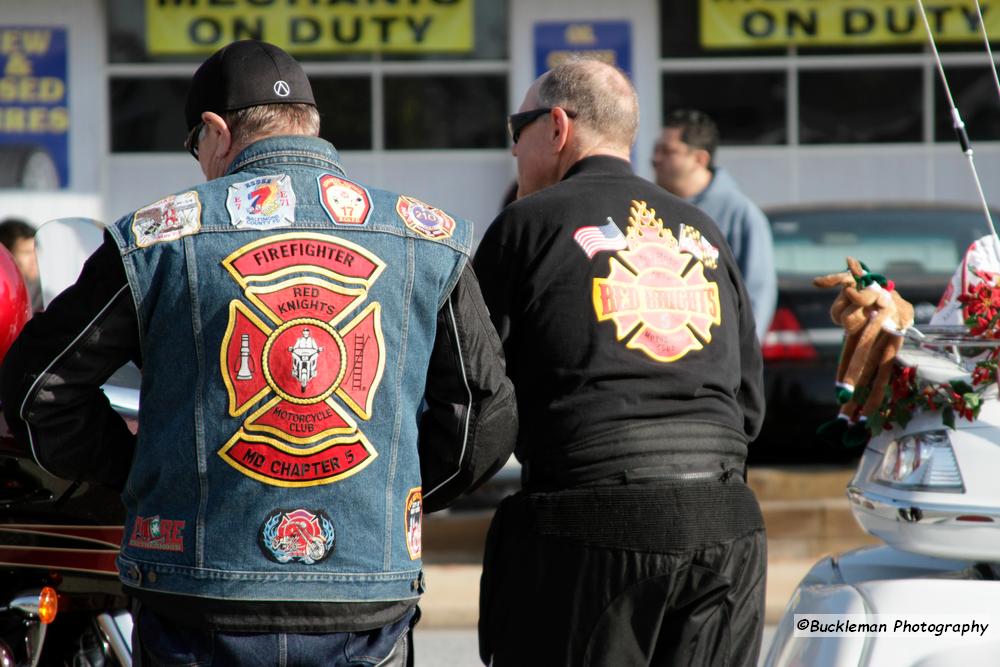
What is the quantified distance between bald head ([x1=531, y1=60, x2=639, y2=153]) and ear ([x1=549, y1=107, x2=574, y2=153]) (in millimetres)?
18

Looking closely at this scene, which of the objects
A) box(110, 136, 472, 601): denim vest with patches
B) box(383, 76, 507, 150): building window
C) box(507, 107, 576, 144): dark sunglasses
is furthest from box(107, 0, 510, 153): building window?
box(110, 136, 472, 601): denim vest with patches

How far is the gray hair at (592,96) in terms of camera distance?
10.7 feet

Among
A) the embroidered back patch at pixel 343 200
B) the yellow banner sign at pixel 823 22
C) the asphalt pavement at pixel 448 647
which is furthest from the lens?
the yellow banner sign at pixel 823 22

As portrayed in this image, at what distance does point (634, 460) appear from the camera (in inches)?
117

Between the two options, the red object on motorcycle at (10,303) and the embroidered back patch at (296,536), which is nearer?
the embroidered back patch at (296,536)

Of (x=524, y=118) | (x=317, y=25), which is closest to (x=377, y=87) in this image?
(x=317, y=25)

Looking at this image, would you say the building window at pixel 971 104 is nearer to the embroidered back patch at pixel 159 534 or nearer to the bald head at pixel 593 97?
the bald head at pixel 593 97

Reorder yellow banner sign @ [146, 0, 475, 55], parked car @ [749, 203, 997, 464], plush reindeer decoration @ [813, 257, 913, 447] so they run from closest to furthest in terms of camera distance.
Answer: plush reindeer decoration @ [813, 257, 913, 447] < parked car @ [749, 203, 997, 464] < yellow banner sign @ [146, 0, 475, 55]

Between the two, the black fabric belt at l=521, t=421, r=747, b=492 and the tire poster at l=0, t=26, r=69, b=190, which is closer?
the black fabric belt at l=521, t=421, r=747, b=492

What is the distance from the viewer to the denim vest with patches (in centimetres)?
229

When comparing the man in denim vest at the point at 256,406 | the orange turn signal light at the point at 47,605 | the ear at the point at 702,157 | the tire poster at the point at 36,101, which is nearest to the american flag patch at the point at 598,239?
the man in denim vest at the point at 256,406

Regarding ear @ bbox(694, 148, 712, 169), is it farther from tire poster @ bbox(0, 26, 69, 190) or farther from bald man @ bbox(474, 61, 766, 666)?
tire poster @ bbox(0, 26, 69, 190)

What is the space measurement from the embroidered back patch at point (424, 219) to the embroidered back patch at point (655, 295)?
1.90ft

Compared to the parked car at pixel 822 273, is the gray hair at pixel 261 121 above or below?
above
